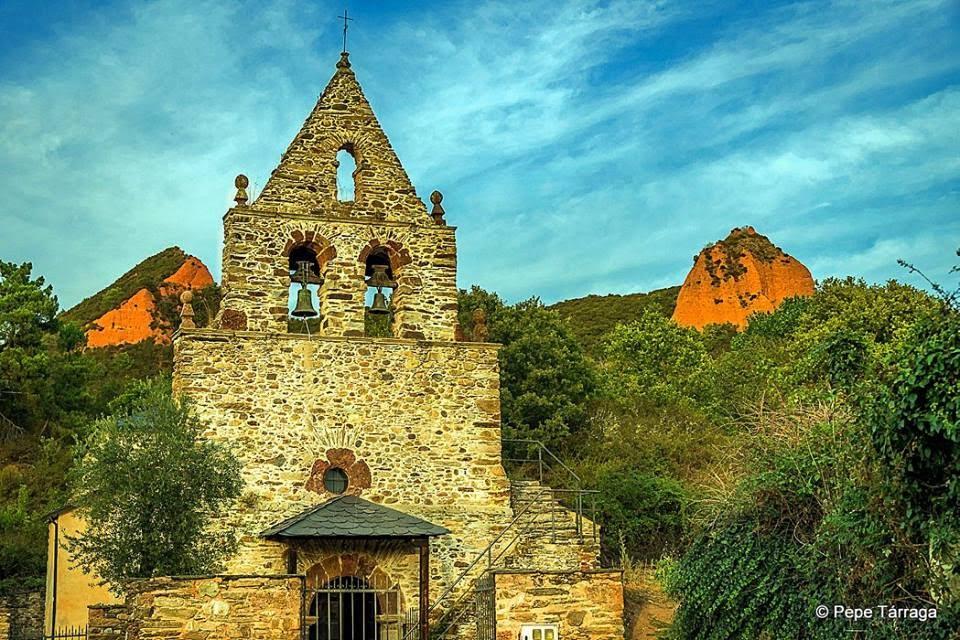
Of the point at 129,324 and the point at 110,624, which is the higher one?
the point at 129,324

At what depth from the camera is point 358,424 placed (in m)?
19.8

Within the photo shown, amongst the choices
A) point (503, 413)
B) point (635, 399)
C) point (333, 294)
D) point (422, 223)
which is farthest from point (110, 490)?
point (635, 399)

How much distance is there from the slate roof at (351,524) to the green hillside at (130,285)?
34.4m

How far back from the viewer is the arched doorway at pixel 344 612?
720 inches

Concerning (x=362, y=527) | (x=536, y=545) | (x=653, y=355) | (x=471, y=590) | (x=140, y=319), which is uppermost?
(x=140, y=319)

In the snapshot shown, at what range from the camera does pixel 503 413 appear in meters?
33.1

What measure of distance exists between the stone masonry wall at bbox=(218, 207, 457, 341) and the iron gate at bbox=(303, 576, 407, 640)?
14.3 ft

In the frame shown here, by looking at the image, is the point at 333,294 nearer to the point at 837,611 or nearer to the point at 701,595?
the point at 701,595

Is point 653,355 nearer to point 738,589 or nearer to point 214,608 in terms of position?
point 738,589

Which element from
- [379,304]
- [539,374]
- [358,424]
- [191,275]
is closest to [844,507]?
[358,424]

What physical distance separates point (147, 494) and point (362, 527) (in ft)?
11.2

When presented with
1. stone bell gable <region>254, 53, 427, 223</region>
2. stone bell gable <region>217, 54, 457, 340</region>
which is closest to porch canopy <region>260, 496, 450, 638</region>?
stone bell gable <region>217, 54, 457, 340</region>

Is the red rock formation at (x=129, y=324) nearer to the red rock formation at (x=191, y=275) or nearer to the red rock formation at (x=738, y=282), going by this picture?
the red rock formation at (x=191, y=275)

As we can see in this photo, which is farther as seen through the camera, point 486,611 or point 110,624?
point 486,611
